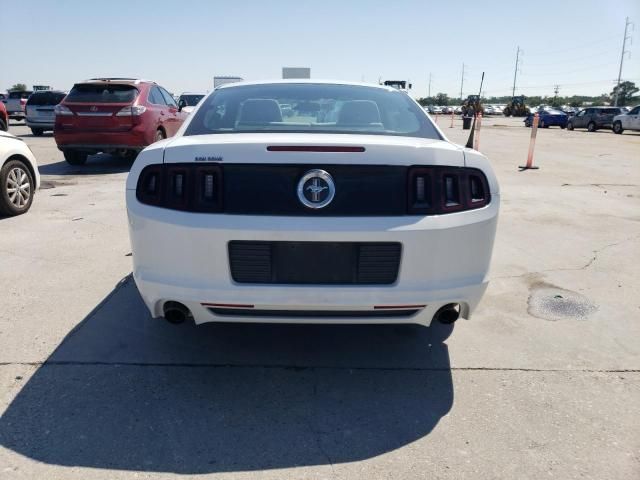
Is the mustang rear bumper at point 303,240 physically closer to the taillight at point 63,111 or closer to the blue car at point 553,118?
the taillight at point 63,111

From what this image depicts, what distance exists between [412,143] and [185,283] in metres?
1.36

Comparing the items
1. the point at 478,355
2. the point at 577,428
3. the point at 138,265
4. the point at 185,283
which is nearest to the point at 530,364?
the point at 478,355

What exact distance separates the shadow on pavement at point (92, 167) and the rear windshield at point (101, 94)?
4.66 ft

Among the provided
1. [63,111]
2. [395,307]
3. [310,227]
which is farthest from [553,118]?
[310,227]

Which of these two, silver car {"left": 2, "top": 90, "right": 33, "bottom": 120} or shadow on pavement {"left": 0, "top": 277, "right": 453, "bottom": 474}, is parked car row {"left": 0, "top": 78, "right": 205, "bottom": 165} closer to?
shadow on pavement {"left": 0, "top": 277, "right": 453, "bottom": 474}

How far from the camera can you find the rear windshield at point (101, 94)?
33.6 feet

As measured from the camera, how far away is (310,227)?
249cm

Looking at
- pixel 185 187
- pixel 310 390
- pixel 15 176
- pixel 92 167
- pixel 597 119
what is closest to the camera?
pixel 185 187

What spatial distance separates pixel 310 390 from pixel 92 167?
1011 centimetres

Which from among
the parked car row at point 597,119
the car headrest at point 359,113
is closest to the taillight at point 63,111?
the car headrest at point 359,113

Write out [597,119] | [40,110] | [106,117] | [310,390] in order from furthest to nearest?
[597,119] → [40,110] → [106,117] → [310,390]

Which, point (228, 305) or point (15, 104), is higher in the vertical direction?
point (15, 104)

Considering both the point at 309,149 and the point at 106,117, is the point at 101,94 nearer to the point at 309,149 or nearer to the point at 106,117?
the point at 106,117

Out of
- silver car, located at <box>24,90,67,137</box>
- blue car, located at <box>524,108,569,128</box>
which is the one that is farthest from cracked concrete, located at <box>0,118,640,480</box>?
blue car, located at <box>524,108,569,128</box>
